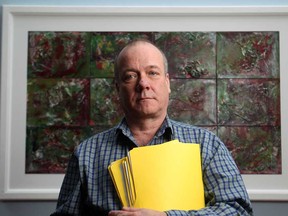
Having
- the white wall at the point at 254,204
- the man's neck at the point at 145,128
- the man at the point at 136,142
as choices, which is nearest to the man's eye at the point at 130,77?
the man at the point at 136,142

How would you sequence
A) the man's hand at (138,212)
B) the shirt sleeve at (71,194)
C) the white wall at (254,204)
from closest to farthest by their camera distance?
the man's hand at (138,212)
the shirt sleeve at (71,194)
the white wall at (254,204)

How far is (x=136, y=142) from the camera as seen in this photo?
89 cm

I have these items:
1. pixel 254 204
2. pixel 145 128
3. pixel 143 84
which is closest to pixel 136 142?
pixel 145 128

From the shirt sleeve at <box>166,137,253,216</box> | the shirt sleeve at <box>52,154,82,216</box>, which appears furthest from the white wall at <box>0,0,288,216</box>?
the shirt sleeve at <box>166,137,253,216</box>

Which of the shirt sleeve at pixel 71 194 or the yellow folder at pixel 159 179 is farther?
the shirt sleeve at pixel 71 194

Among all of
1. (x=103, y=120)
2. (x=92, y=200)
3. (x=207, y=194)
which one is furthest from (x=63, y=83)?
(x=207, y=194)

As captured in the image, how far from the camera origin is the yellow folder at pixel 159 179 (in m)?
0.74

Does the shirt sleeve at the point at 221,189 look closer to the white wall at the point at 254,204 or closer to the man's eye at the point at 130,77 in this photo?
the man's eye at the point at 130,77

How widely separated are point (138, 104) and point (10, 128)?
0.72 meters

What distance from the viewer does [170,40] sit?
141 cm

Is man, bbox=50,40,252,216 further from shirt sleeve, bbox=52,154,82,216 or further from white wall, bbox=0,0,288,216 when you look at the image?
white wall, bbox=0,0,288,216

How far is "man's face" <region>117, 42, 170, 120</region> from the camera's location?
2.84ft

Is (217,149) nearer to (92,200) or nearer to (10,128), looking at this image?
(92,200)

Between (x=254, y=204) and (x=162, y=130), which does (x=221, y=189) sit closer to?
(x=162, y=130)
